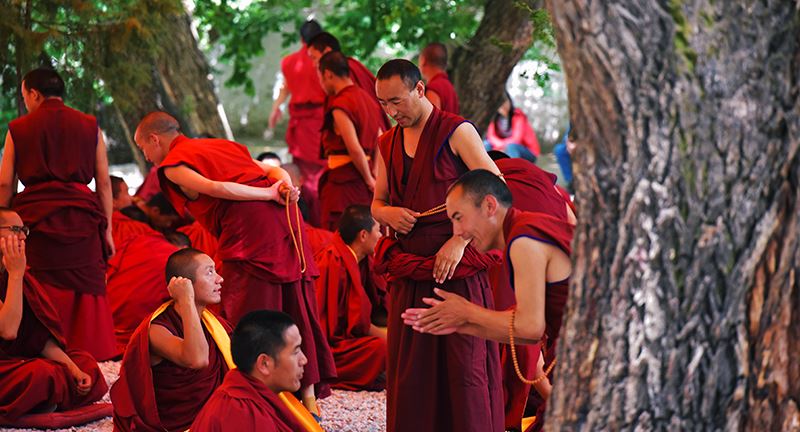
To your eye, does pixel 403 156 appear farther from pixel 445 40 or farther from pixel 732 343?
pixel 445 40

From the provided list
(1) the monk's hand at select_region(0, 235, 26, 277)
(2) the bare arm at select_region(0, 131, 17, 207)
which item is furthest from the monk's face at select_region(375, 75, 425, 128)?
(2) the bare arm at select_region(0, 131, 17, 207)

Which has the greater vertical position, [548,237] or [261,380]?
[548,237]

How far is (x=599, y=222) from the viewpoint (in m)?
3.10

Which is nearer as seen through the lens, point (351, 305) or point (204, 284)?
point (204, 284)

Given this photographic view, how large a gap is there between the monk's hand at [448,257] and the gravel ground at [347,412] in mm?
1279

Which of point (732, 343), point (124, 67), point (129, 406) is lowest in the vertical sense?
point (129, 406)

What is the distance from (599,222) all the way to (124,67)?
5682 mm

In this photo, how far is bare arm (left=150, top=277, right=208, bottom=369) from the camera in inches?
197

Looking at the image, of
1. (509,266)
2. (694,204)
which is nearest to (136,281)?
(509,266)

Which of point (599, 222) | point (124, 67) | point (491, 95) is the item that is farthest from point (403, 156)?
point (491, 95)

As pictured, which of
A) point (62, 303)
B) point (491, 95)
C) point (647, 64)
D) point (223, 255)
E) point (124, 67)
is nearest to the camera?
point (647, 64)

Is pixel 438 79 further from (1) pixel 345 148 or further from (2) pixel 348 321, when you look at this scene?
(2) pixel 348 321

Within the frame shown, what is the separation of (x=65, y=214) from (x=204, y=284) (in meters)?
2.22

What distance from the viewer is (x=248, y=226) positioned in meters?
6.01
